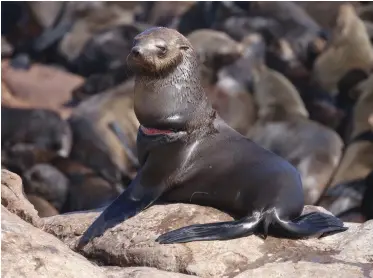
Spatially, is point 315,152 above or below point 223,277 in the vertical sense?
below

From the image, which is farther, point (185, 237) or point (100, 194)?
point (100, 194)

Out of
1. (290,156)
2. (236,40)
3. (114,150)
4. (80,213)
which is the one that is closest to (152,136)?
(80,213)

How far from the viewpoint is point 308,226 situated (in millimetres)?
5363

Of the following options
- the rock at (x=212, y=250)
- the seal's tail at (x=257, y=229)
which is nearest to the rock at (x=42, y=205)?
the rock at (x=212, y=250)

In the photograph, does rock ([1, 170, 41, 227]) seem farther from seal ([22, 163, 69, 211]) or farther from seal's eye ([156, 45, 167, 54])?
seal ([22, 163, 69, 211])

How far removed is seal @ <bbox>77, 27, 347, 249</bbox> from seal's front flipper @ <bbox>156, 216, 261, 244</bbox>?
131 mm

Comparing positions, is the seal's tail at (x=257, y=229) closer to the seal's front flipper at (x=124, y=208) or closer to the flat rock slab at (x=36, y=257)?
the seal's front flipper at (x=124, y=208)

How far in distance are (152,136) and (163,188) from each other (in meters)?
0.35

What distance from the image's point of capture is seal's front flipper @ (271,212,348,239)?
206 inches

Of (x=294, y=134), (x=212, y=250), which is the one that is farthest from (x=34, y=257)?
(x=294, y=134)

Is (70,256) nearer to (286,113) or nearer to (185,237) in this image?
(185,237)

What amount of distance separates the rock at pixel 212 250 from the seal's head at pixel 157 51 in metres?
0.92

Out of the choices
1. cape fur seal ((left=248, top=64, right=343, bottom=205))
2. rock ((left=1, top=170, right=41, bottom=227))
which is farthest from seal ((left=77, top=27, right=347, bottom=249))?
cape fur seal ((left=248, top=64, right=343, bottom=205))

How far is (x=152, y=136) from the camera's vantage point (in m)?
5.57
